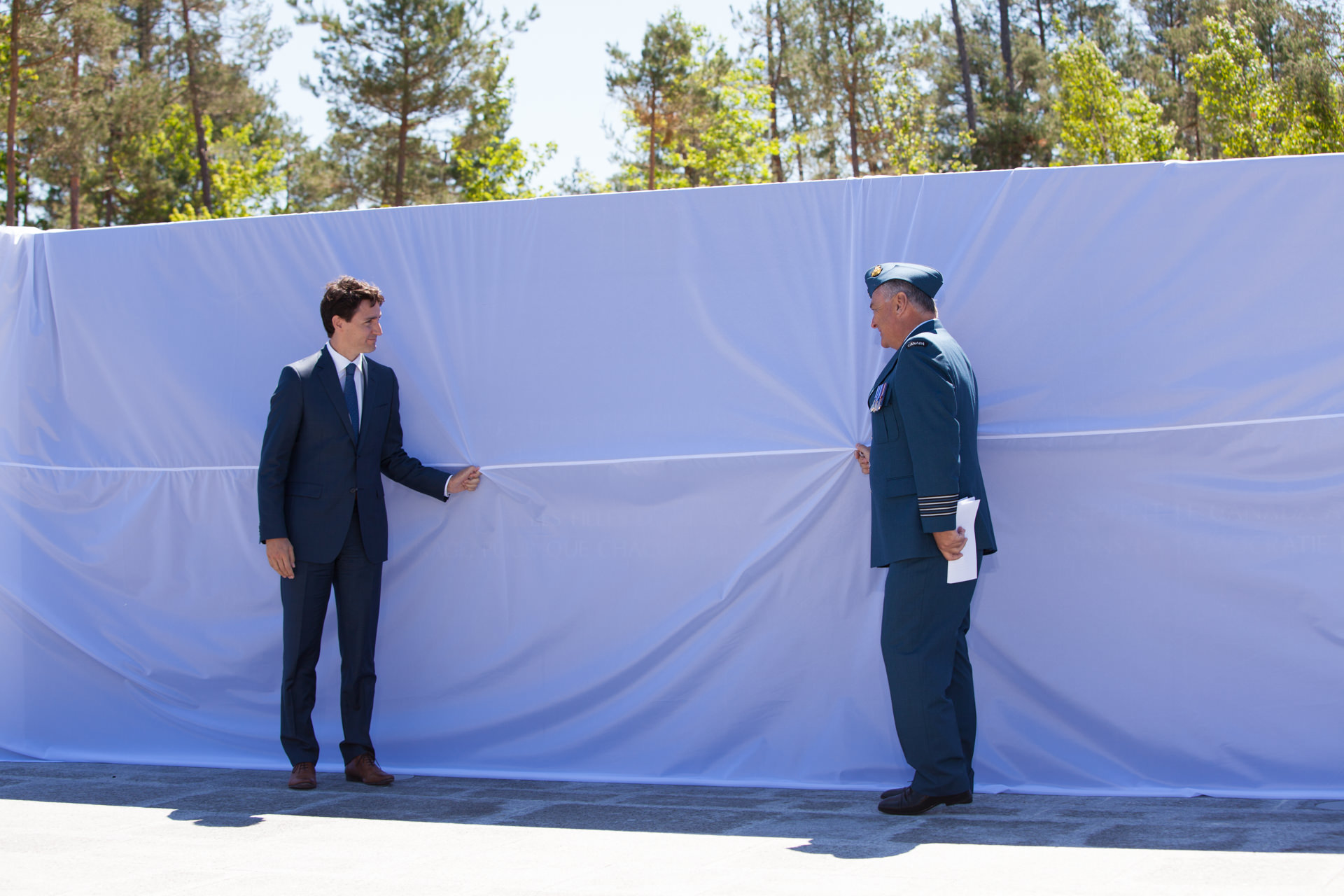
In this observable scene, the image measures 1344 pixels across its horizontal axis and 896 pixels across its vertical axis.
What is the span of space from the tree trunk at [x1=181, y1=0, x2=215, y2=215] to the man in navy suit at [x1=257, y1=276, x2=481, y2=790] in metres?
24.6

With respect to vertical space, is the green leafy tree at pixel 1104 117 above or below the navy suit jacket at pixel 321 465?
above

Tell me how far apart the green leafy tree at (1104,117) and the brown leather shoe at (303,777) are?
18149 mm

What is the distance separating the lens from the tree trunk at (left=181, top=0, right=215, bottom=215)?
26.2 metres

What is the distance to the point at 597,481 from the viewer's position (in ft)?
12.9

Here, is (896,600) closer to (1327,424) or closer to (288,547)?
(1327,424)

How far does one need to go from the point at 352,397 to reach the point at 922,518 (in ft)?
6.57

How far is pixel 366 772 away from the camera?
382 centimetres

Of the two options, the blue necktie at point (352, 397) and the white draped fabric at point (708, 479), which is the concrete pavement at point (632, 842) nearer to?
the white draped fabric at point (708, 479)

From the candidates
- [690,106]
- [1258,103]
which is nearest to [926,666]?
[1258,103]

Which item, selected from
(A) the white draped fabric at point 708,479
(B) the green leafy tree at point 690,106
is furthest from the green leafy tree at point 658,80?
(A) the white draped fabric at point 708,479

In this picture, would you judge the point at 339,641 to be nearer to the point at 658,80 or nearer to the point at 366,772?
the point at 366,772

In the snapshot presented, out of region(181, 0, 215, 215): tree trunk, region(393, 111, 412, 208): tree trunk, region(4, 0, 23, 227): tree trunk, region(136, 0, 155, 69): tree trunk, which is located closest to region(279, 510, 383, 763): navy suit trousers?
region(4, 0, 23, 227): tree trunk

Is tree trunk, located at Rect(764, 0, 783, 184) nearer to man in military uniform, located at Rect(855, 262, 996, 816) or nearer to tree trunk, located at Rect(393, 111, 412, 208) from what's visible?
tree trunk, located at Rect(393, 111, 412, 208)

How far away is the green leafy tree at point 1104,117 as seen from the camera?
18.9 m
